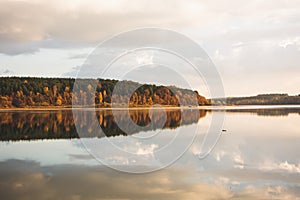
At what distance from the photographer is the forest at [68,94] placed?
344 feet

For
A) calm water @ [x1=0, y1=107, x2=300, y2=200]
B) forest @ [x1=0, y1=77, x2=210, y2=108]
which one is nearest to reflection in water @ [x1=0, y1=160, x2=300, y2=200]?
calm water @ [x1=0, y1=107, x2=300, y2=200]

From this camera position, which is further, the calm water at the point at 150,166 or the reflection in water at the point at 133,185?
the calm water at the point at 150,166

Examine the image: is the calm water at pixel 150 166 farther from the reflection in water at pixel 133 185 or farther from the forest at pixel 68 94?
the forest at pixel 68 94

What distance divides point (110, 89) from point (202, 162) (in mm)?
116910

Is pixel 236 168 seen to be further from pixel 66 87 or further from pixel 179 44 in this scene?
pixel 66 87

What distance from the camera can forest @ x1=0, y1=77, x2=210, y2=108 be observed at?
105 meters

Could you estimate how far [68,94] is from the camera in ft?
443

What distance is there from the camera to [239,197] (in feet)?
37.0

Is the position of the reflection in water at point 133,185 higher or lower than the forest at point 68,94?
lower

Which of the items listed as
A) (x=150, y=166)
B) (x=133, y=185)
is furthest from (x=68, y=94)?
(x=133, y=185)

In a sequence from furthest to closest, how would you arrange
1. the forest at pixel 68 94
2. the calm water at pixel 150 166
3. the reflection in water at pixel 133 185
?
the forest at pixel 68 94 < the calm water at pixel 150 166 < the reflection in water at pixel 133 185

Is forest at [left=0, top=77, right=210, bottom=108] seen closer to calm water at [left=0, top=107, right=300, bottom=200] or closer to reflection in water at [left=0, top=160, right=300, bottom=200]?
calm water at [left=0, top=107, right=300, bottom=200]

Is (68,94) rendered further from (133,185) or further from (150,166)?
(133,185)

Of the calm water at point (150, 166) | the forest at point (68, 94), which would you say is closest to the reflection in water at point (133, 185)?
the calm water at point (150, 166)
